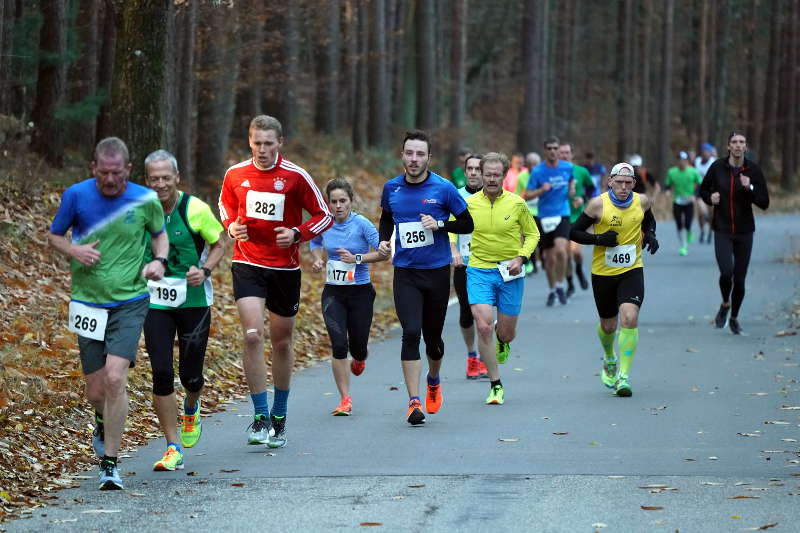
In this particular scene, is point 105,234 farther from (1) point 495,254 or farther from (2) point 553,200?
(2) point 553,200

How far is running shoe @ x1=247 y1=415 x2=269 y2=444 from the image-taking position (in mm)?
9617

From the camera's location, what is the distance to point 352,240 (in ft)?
36.7

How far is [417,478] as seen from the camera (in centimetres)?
832

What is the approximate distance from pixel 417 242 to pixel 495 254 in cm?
136

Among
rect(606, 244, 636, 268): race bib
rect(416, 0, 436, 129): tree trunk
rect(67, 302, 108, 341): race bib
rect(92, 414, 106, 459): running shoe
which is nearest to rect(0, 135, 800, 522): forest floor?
rect(92, 414, 106, 459): running shoe

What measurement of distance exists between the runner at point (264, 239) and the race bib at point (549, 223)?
31.8 feet

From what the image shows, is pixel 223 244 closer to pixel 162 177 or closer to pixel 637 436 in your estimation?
pixel 162 177

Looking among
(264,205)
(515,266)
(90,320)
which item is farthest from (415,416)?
(90,320)

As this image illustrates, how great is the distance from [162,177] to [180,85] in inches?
484

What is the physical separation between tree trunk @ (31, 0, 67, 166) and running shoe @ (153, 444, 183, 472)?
38.8 ft

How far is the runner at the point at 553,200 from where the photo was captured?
751 inches

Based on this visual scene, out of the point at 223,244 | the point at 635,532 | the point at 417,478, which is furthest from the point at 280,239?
the point at 635,532

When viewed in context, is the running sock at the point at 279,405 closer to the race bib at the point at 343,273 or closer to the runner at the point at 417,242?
the runner at the point at 417,242

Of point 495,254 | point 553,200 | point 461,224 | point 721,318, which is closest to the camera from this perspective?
point 461,224
